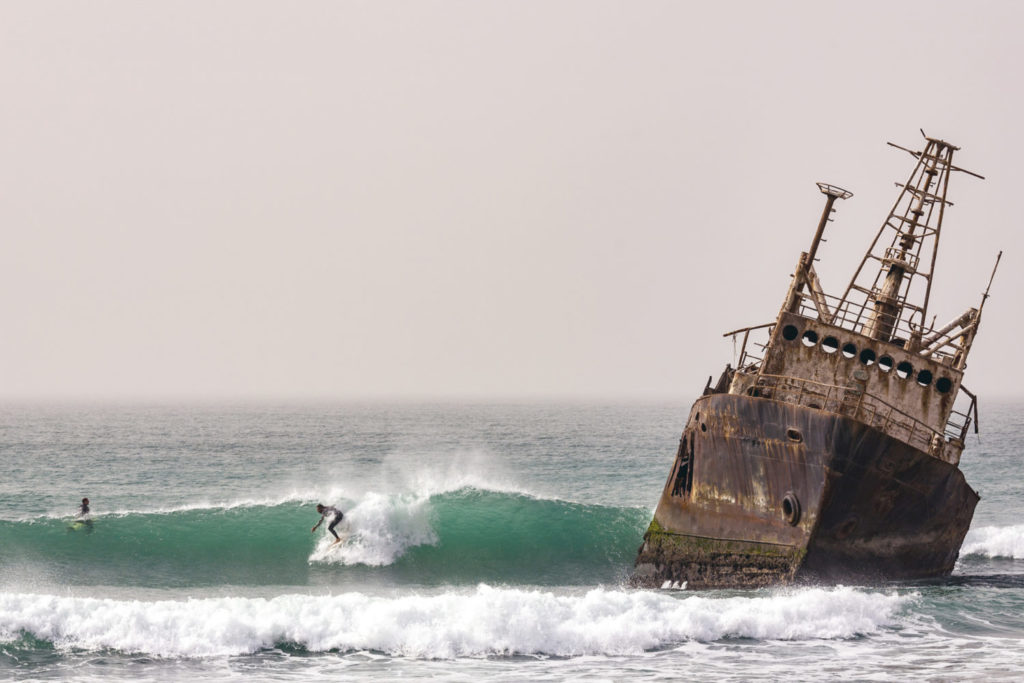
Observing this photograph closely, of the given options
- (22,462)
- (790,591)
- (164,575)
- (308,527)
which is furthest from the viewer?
(22,462)

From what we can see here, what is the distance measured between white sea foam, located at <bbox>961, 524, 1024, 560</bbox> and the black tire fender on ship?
39.6 ft

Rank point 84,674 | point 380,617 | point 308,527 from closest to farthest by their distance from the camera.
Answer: point 84,674 → point 380,617 → point 308,527

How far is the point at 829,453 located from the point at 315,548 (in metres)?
13.2

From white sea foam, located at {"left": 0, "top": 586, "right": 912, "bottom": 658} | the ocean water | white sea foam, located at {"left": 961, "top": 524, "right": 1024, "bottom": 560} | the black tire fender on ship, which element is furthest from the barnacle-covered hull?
white sea foam, located at {"left": 961, "top": 524, "right": 1024, "bottom": 560}

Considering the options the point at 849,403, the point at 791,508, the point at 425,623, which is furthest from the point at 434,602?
the point at 849,403

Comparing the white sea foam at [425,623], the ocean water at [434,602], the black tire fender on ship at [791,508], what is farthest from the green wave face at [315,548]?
the black tire fender on ship at [791,508]

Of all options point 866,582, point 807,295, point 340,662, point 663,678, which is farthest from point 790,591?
point 340,662

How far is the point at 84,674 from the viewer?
16688 millimetres

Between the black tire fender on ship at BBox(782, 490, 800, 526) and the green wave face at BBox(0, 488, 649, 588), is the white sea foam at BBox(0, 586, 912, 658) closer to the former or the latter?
the black tire fender on ship at BBox(782, 490, 800, 526)

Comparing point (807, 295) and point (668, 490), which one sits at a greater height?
point (807, 295)

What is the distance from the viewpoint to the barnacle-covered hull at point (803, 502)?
2166 cm

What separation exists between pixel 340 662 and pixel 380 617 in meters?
1.32

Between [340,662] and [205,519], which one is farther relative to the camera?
[205,519]

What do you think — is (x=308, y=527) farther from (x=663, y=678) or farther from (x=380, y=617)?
(x=663, y=678)
